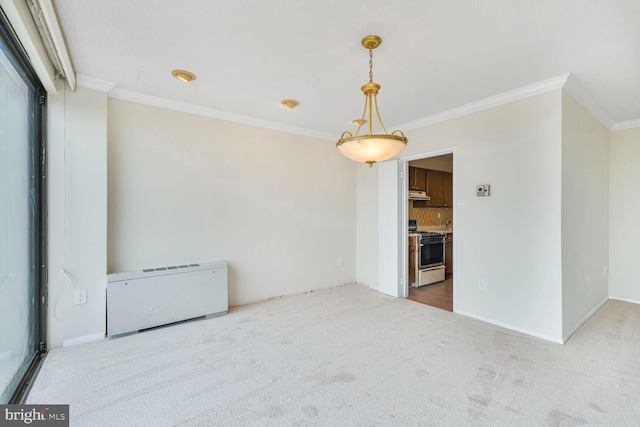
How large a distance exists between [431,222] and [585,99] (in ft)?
11.5

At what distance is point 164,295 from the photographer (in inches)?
120

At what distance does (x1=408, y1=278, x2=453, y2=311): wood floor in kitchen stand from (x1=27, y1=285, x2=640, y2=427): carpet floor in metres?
0.61

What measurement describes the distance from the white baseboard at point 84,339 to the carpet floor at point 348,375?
0.34 feet

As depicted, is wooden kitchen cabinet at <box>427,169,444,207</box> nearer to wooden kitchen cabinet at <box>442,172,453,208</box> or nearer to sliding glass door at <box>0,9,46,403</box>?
wooden kitchen cabinet at <box>442,172,453,208</box>

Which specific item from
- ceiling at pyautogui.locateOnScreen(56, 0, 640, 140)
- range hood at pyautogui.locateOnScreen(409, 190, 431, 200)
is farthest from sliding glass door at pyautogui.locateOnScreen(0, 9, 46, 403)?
range hood at pyautogui.locateOnScreen(409, 190, 431, 200)

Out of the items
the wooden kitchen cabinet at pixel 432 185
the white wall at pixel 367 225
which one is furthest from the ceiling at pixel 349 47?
the wooden kitchen cabinet at pixel 432 185

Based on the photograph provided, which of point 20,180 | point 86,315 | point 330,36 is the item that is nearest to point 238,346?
point 86,315

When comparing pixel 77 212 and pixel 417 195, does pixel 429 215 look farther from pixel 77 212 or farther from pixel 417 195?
pixel 77 212

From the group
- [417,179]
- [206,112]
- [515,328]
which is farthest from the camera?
[417,179]

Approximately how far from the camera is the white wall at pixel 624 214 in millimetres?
3926

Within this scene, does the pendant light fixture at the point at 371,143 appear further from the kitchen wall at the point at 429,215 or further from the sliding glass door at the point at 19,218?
the kitchen wall at the point at 429,215

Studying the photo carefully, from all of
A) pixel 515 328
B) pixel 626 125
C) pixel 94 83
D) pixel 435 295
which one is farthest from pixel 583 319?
pixel 94 83

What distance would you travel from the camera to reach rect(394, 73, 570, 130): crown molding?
268 centimetres

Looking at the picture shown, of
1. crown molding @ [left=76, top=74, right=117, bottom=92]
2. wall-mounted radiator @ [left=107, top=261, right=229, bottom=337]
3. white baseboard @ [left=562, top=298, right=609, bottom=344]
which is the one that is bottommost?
white baseboard @ [left=562, top=298, right=609, bottom=344]
